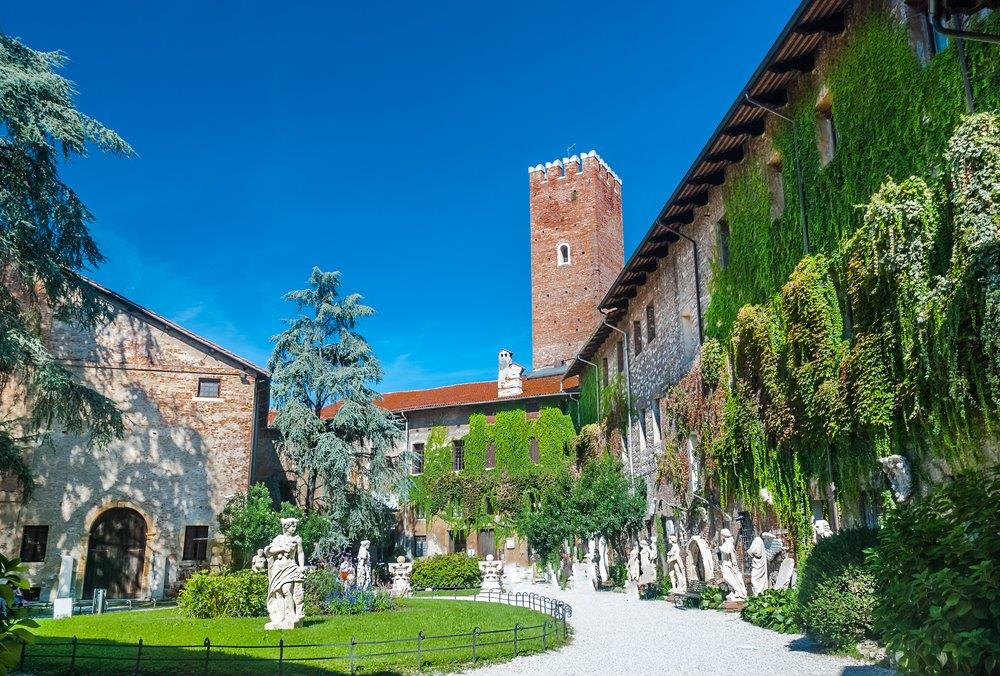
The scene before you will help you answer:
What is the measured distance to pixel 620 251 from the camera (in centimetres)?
5056

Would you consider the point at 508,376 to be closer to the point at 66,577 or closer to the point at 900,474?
the point at 66,577

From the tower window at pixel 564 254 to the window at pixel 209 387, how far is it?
87.0ft

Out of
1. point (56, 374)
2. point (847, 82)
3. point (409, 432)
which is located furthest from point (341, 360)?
point (847, 82)

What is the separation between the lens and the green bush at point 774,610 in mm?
12719

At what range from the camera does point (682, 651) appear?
11414 millimetres

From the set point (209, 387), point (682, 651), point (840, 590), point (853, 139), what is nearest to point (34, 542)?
point (209, 387)

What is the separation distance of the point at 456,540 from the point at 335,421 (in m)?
9.44

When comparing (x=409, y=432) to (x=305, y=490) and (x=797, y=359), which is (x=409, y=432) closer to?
(x=305, y=490)

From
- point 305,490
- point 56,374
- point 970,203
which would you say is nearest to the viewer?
point 970,203

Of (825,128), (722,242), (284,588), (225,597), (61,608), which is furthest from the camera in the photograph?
(722,242)

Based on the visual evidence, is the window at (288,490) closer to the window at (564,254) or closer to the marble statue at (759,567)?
the marble statue at (759,567)

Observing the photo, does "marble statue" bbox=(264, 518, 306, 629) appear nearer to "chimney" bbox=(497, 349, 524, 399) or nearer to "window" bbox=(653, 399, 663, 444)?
"window" bbox=(653, 399, 663, 444)

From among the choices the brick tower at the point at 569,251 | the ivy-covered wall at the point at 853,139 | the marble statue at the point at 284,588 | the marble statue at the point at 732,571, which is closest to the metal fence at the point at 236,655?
the marble statue at the point at 284,588

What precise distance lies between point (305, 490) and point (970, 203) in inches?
1006
